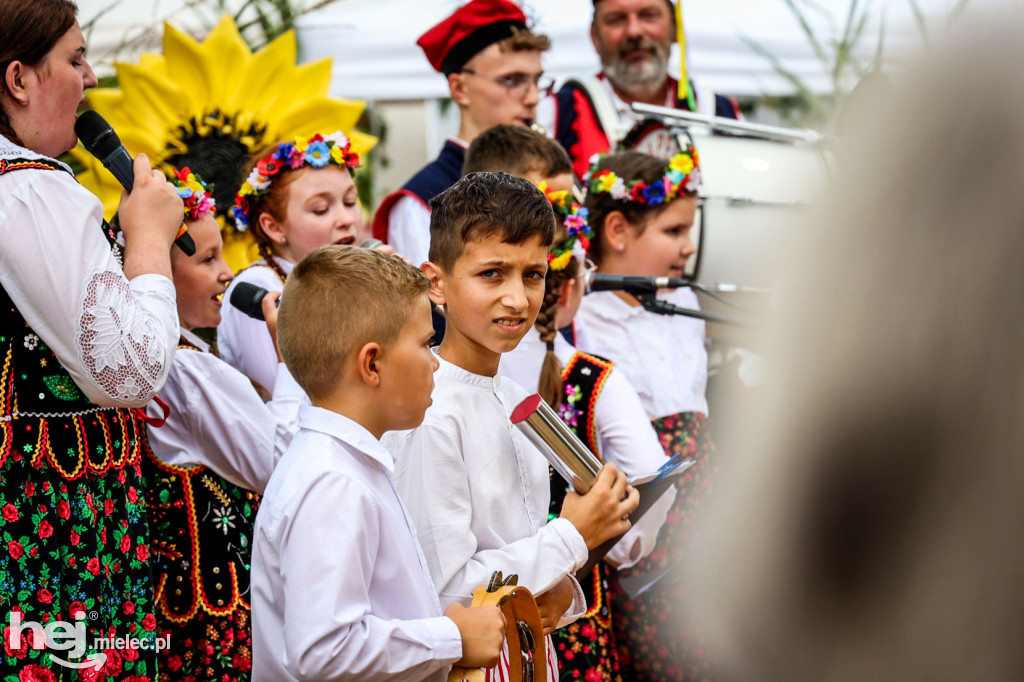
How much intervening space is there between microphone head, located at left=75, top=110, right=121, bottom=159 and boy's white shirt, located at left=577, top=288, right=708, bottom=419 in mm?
1648

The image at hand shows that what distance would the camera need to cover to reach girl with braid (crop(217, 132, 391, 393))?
3064mm

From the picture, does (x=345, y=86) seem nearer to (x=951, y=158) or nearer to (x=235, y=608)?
(x=235, y=608)

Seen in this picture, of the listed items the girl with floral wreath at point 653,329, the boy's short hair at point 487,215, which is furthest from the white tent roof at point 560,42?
the boy's short hair at point 487,215

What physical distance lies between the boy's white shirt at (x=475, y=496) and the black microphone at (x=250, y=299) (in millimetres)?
692

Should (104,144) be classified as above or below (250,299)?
above

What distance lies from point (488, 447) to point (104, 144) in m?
0.99

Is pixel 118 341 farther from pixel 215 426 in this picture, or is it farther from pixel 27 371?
pixel 215 426

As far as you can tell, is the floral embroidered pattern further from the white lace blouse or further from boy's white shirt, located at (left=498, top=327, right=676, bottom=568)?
the white lace blouse

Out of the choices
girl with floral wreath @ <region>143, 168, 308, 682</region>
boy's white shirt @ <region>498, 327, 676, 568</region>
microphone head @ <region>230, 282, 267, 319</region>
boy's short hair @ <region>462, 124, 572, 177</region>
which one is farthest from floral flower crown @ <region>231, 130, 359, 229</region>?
boy's white shirt @ <region>498, 327, 676, 568</region>

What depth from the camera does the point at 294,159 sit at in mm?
3105

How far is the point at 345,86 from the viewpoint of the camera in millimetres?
5137

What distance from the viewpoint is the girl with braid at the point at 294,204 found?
3064mm

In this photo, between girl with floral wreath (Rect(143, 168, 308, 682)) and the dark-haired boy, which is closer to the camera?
girl with floral wreath (Rect(143, 168, 308, 682))

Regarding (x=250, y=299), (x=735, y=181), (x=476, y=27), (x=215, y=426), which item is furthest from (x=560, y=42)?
(x=215, y=426)
